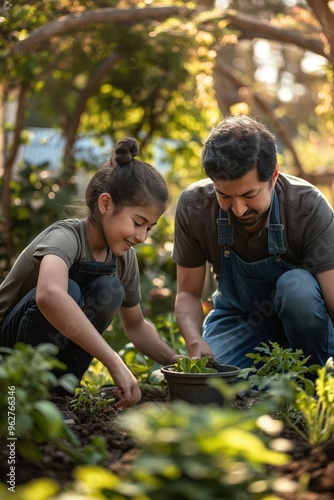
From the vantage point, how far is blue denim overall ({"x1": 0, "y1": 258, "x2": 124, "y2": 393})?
7.86 ft

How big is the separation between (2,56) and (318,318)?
234 centimetres

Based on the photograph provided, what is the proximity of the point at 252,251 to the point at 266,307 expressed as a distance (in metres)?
0.26

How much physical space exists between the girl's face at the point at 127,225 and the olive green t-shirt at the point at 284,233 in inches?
15.7

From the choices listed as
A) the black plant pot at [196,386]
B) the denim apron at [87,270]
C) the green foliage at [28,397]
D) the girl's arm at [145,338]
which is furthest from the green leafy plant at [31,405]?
the girl's arm at [145,338]

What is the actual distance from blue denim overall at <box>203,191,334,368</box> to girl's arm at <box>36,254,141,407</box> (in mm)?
789

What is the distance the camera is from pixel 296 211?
2.71 metres

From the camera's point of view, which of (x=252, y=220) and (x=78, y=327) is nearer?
(x=78, y=327)

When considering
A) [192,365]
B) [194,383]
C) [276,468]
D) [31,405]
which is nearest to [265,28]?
[192,365]

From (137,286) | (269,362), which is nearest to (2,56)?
(137,286)

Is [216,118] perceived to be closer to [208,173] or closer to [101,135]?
[101,135]

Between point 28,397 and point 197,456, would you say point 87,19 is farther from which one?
point 197,456

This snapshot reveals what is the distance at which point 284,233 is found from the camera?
2.72 metres

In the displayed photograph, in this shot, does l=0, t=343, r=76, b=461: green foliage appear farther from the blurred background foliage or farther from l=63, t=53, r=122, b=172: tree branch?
l=63, t=53, r=122, b=172: tree branch

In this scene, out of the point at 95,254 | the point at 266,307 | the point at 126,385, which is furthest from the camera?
the point at 266,307
